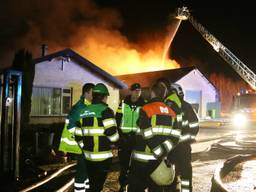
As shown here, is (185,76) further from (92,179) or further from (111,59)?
(92,179)

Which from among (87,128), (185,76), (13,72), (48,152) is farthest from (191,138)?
(185,76)

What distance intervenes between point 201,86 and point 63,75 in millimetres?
17722

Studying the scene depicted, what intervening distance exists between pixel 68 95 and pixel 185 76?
15723 mm

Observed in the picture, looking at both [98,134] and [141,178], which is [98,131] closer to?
[98,134]

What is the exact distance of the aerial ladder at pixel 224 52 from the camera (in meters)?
36.2

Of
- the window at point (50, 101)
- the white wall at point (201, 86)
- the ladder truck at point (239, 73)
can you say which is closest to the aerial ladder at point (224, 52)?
the ladder truck at point (239, 73)

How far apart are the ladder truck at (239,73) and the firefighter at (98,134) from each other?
21.4 meters

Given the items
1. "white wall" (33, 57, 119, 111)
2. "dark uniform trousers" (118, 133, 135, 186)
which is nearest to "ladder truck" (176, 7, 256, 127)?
"white wall" (33, 57, 119, 111)

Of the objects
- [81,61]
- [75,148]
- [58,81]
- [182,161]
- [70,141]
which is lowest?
[182,161]

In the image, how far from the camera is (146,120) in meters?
4.69

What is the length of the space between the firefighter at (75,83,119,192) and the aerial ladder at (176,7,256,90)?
107 ft

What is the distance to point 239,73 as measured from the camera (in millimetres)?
37281

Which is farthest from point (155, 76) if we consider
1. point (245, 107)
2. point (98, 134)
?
point (98, 134)

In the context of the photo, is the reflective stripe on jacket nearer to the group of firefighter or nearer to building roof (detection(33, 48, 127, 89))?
the group of firefighter
